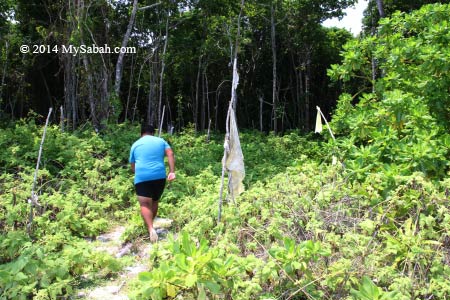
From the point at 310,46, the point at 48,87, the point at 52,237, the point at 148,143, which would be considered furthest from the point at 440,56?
the point at 48,87

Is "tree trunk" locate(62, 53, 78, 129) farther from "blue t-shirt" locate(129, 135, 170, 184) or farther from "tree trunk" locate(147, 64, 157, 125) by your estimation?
"blue t-shirt" locate(129, 135, 170, 184)

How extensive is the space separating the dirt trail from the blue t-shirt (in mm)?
698

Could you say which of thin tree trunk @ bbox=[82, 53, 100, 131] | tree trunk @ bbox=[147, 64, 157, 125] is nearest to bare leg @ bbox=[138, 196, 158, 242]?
thin tree trunk @ bbox=[82, 53, 100, 131]

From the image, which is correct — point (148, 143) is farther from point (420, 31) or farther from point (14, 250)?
point (420, 31)

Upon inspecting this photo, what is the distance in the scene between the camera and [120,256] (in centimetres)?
380

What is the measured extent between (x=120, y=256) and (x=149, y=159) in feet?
3.54

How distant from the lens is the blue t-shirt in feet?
13.9

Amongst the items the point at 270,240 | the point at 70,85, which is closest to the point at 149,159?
the point at 270,240

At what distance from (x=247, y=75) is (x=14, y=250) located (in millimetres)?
15394

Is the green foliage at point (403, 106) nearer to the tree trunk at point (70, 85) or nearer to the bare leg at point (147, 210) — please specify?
the bare leg at point (147, 210)

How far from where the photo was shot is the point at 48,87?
16234 mm

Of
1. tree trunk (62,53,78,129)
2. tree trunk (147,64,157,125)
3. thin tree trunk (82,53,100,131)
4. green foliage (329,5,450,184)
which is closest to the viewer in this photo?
green foliage (329,5,450,184)

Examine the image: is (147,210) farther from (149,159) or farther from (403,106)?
(403,106)

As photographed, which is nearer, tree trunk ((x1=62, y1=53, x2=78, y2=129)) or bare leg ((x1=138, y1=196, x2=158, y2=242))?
bare leg ((x1=138, y1=196, x2=158, y2=242))
